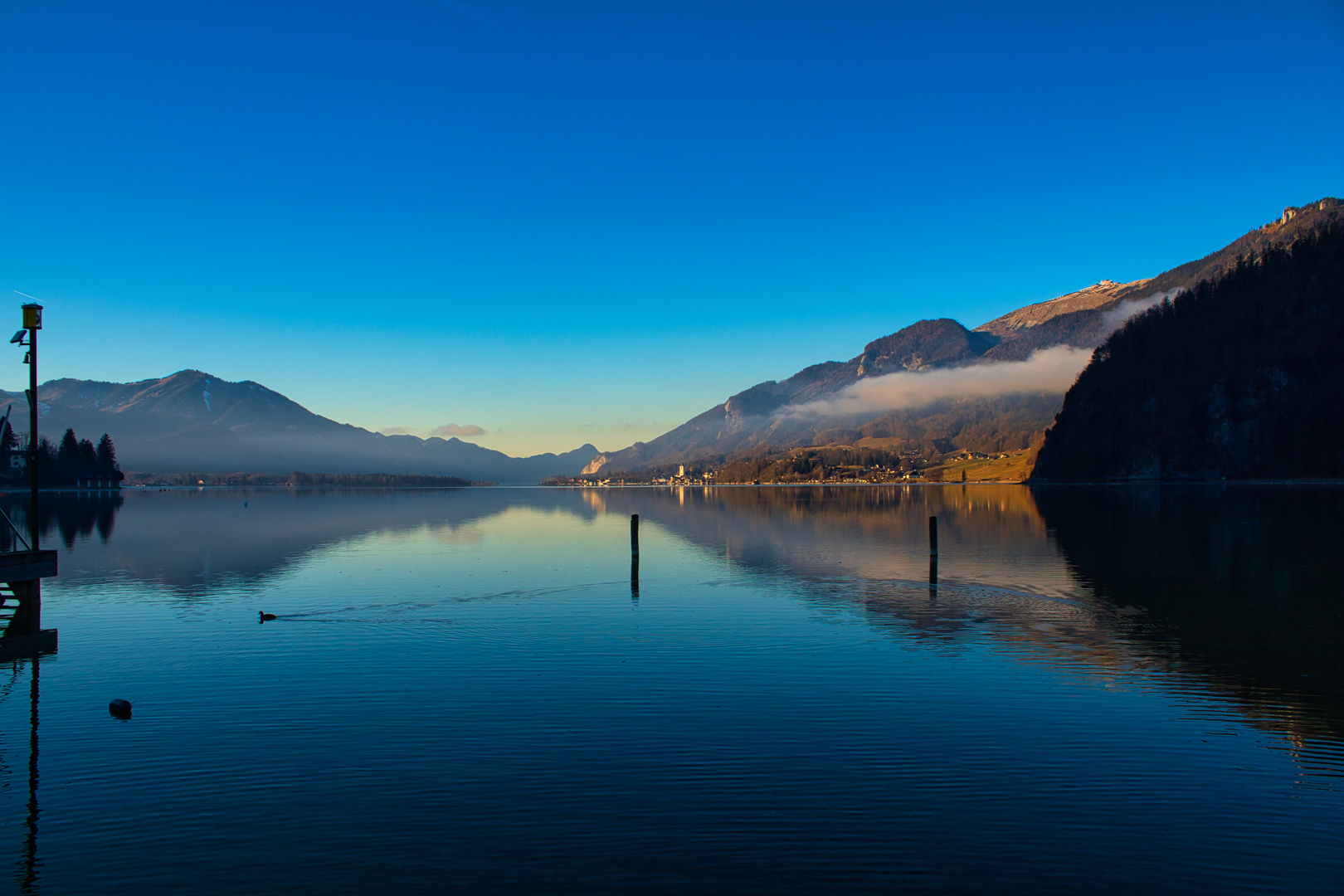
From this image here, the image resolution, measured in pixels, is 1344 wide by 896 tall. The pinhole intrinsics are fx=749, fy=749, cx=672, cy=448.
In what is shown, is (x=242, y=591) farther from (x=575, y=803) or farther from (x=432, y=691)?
(x=575, y=803)

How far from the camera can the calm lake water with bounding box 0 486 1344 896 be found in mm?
12500

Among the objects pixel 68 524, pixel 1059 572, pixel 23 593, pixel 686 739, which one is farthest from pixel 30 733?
pixel 68 524

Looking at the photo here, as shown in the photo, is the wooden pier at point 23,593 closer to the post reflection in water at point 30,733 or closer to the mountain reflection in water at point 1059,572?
the post reflection in water at point 30,733

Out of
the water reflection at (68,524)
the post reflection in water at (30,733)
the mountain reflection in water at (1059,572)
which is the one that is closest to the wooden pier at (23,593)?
the post reflection in water at (30,733)

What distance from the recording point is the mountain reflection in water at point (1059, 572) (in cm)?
2622

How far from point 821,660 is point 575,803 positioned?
14.2 meters

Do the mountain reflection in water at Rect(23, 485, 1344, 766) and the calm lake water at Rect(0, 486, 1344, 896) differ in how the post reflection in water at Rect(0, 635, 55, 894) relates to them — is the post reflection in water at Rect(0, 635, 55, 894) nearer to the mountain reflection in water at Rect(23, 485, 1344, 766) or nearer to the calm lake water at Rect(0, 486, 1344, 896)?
the calm lake water at Rect(0, 486, 1344, 896)

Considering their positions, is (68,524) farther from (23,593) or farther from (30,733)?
(30,733)

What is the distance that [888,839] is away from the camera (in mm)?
13055

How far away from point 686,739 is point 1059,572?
134ft

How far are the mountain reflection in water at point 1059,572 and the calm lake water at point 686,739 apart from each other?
1.17 ft

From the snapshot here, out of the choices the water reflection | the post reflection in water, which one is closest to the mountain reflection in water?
the water reflection

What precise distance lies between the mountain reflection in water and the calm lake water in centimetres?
36

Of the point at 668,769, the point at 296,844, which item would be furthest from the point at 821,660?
the point at 296,844
